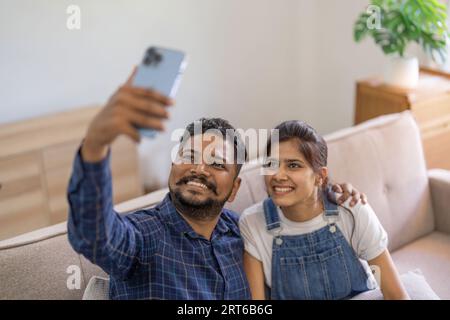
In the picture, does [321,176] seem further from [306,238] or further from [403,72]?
[403,72]

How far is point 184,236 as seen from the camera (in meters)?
1.32

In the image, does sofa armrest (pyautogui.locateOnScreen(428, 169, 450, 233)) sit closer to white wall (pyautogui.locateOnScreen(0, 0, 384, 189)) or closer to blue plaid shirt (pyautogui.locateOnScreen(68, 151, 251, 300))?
blue plaid shirt (pyautogui.locateOnScreen(68, 151, 251, 300))

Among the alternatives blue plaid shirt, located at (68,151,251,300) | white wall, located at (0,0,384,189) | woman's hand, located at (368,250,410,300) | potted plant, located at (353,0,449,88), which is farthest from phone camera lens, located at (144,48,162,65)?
white wall, located at (0,0,384,189)

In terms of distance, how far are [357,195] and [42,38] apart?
1.79m

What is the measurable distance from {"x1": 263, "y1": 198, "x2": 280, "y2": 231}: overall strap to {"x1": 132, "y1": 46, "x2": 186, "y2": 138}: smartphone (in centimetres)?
58

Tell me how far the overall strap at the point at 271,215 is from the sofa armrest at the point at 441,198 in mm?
857

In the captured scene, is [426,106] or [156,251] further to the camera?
[426,106]

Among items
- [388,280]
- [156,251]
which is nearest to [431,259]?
[388,280]

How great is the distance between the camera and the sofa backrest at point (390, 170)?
1868mm

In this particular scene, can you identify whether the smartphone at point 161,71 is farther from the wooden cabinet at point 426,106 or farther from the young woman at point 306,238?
the wooden cabinet at point 426,106

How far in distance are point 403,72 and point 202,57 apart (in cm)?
106

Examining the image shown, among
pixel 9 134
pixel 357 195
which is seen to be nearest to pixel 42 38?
pixel 9 134

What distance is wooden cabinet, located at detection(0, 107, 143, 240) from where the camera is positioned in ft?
7.99

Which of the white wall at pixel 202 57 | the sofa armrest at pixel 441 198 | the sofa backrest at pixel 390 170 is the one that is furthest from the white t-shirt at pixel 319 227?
the white wall at pixel 202 57
